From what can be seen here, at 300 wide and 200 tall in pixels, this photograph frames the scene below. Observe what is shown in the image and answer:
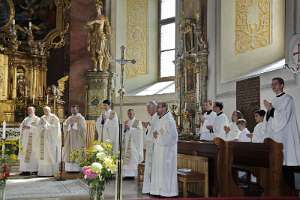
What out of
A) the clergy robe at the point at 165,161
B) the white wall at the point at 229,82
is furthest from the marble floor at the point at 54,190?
the white wall at the point at 229,82

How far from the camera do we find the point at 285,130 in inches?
334

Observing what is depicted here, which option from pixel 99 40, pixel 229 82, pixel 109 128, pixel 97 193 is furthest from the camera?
pixel 99 40

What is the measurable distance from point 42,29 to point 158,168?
10712 millimetres

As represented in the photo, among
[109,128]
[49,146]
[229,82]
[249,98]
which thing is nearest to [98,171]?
[249,98]

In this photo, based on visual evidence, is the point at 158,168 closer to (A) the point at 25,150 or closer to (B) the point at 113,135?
(B) the point at 113,135

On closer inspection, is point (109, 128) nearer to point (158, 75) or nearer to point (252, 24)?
point (252, 24)

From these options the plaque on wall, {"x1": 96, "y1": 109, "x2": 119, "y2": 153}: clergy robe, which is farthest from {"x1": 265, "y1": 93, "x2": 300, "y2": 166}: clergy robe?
{"x1": 96, "y1": 109, "x2": 119, "y2": 153}: clergy robe

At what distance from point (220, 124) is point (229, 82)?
251 cm

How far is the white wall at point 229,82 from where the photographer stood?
10.4 m

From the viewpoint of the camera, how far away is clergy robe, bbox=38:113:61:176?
14.1 metres

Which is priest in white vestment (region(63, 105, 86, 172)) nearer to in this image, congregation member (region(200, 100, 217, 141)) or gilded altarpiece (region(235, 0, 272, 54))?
congregation member (region(200, 100, 217, 141))

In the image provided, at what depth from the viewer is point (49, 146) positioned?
46.5 ft

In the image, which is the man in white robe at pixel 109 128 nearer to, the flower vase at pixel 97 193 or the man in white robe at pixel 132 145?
the man in white robe at pixel 132 145

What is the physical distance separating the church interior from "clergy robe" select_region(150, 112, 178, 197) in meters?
0.25
